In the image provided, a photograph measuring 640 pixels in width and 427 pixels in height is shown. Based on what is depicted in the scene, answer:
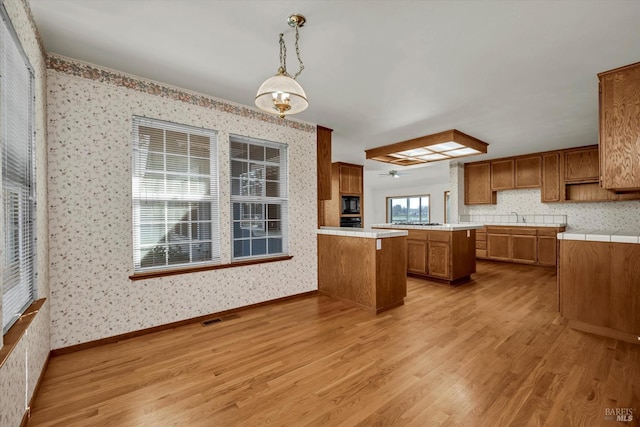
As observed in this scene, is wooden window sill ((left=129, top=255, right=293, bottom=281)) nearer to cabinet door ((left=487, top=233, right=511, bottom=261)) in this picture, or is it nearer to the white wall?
cabinet door ((left=487, top=233, right=511, bottom=261))

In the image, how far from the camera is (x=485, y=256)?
6852 mm

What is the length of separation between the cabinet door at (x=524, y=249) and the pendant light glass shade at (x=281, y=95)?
635 centimetres

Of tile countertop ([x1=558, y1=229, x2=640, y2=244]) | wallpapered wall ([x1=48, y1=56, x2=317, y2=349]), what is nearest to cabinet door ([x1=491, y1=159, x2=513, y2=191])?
tile countertop ([x1=558, y1=229, x2=640, y2=244])

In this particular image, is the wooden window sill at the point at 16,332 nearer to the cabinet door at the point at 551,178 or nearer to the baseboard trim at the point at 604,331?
the baseboard trim at the point at 604,331

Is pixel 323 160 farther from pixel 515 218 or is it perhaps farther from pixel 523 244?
pixel 515 218

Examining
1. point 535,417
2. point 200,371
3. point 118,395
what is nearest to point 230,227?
point 200,371

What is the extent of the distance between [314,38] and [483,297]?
3.93m

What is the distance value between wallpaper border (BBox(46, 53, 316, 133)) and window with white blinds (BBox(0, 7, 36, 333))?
62 cm

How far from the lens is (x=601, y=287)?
2803 mm

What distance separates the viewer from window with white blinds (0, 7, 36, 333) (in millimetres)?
1544

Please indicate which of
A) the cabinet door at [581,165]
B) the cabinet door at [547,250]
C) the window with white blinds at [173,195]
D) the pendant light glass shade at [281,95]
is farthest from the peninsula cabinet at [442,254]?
the pendant light glass shade at [281,95]

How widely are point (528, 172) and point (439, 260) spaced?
11.4 feet

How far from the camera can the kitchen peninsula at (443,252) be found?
4719 millimetres

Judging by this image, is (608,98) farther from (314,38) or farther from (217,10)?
(217,10)
